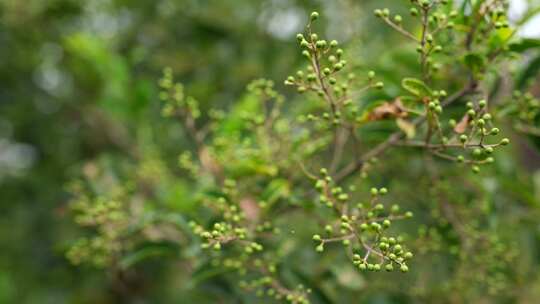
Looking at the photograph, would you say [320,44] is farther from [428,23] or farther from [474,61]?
[474,61]

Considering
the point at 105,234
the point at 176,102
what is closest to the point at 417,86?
the point at 176,102

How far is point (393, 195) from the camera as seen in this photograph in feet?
9.16

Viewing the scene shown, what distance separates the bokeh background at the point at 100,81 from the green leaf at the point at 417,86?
1.31 meters

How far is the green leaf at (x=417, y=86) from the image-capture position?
1.74 metres

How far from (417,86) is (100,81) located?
9.49ft

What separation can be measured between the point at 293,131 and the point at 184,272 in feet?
6.30

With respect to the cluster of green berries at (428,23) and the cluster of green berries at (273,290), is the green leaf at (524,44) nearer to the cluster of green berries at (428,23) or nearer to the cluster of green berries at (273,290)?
the cluster of green berries at (428,23)

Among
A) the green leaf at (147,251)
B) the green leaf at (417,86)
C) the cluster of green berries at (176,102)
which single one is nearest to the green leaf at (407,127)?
the green leaf at (417,86)

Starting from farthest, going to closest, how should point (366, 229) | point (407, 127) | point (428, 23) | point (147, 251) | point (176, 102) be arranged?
point (176, 102)
point (147, 251)
point (407, 127)
point (428, 23)
point (366, 229)

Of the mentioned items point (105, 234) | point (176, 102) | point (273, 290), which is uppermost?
point (176, 102)

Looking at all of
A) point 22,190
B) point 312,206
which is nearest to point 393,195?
point 312,206

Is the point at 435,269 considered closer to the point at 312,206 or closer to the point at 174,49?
the point at 312,206

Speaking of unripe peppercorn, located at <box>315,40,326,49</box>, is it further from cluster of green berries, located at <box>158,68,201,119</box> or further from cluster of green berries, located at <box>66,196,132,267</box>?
cluster of green berries, located at <box>66,196,132,267</box>

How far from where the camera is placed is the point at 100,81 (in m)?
4.16
